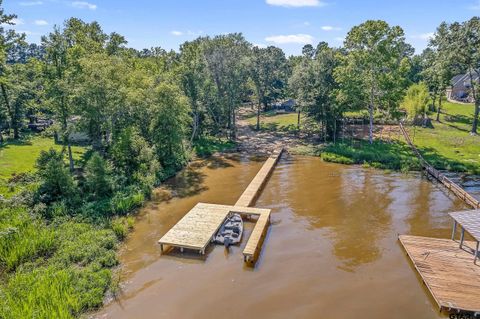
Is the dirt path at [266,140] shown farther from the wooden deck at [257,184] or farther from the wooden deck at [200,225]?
the wooden deck at [200,225]

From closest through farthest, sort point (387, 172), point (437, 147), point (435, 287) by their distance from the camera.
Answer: point (435, 287) < point (387, 172) < point (437, 147)

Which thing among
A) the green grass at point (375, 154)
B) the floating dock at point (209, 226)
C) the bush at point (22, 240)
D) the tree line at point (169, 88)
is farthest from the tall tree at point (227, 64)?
the bush at point (22, 240)

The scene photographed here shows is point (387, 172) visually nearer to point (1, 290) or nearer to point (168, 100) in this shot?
point (168, 100)

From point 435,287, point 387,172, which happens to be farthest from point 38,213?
point 387,172

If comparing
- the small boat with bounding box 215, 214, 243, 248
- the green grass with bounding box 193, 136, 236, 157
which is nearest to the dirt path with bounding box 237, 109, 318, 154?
the green grass with bounding box 193, 136, 236, 157

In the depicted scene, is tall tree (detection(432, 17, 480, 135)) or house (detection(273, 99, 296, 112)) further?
house (detection(273, 99, 296, 112))

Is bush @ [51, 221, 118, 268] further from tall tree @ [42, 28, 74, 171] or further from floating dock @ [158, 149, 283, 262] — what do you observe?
tall tree @ [42, 28, 74, 171]
